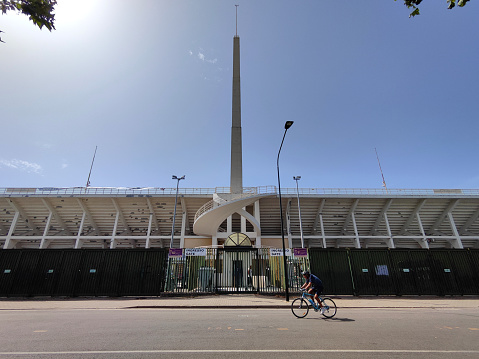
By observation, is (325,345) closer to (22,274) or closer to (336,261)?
(336,261)

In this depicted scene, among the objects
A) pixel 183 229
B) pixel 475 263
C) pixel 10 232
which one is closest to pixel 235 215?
pixel 183 229

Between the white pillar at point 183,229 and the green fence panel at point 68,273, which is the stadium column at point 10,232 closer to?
the white pillar at point 183,229

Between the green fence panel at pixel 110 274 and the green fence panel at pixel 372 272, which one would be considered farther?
the green fence panel at pixel 372 272

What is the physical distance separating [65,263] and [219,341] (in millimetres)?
14694

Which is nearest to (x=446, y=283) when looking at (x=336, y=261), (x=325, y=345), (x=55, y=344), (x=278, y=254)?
(x=336, y=261)

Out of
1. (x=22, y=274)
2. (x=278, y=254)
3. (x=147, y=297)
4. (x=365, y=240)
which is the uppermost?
(x=365, y=240)

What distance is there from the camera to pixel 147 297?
1370 centimetres

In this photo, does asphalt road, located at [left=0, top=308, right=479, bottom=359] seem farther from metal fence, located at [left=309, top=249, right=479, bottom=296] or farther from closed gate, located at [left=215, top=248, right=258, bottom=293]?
metal fence, located at [left=309, top=249, right=479, bottom=296]

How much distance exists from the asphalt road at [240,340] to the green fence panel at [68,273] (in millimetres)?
8946

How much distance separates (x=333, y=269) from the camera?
14.6 m

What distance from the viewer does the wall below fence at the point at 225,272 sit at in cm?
1408

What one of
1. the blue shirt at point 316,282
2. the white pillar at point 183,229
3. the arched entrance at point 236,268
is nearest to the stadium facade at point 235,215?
the white pillar at point 183,229

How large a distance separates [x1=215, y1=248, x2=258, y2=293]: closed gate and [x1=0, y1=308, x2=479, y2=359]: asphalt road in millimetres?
8279

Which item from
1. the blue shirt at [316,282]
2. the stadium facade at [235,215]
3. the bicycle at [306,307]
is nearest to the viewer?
the bicycle at [306,307]
